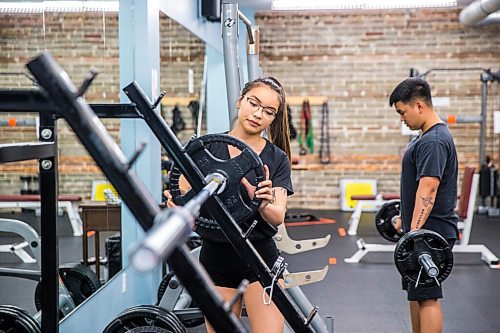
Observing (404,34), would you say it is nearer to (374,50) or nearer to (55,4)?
(374,50)

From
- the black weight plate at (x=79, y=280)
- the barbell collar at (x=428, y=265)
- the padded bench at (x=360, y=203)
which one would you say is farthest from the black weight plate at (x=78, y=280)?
the padded bench at (x=360, y=203)

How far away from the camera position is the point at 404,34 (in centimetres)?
887

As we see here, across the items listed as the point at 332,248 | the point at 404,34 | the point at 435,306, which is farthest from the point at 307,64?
the point at 435,306

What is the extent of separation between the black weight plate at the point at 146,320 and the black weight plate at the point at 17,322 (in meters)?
0.37

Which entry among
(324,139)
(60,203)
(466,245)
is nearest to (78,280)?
(60,203)

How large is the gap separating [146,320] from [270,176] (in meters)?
1.08

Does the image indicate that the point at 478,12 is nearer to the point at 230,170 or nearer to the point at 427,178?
the point at 427,178

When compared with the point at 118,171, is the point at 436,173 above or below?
below

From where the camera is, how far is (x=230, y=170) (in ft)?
6.05

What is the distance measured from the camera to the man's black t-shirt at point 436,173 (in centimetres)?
256

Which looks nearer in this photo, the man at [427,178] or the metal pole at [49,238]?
the metal pole at [49,238]

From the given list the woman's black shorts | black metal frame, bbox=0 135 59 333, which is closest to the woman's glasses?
the woman's black shorts

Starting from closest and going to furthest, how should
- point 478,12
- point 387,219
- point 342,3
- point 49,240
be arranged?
point 49,240, point 387,219, point 478,12, point 342,3

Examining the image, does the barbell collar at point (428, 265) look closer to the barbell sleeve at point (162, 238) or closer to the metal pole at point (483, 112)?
the barbell sleeve at point (162, 238)
